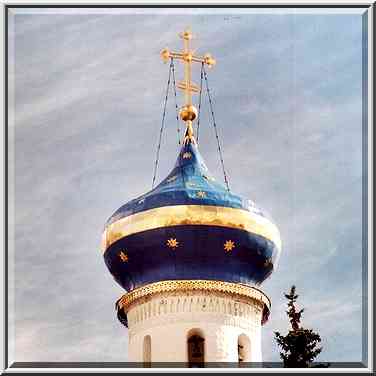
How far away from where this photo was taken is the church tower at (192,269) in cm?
1528

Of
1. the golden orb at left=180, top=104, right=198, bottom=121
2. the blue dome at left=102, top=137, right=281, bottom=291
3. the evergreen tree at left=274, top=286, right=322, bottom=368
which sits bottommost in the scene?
the evergreen tree at left=274, top=286, right=322, bottom=368

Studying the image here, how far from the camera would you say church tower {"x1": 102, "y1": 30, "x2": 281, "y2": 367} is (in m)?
15.3

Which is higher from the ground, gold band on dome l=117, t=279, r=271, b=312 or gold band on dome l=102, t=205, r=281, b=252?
gold band on dome l=102, t=205, r=281, b=252

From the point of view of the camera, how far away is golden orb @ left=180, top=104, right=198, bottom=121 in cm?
1638

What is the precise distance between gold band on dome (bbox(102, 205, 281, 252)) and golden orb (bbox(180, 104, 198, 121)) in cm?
139

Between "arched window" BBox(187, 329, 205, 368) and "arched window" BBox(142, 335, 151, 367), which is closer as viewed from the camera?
"arched window" BBox(187, 329, 205, 368)

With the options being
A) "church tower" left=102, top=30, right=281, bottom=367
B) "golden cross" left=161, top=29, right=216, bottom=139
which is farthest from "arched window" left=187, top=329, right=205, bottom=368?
"golden cross" left=161, top=29, right=216, bottom=139

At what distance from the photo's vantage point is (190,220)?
15.4 metres

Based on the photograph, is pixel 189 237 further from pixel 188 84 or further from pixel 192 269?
pixel 188 84

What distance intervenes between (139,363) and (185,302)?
2.94 ft

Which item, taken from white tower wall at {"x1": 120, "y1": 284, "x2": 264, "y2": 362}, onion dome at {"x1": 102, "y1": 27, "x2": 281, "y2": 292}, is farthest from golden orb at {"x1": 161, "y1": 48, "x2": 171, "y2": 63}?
white tower wall at {"x1": 120, "y1": 284, "x2": 264, "y2": 362}

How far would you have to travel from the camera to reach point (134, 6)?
12.8m

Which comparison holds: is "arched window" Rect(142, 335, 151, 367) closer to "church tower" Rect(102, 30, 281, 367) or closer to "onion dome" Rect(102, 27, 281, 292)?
"church tower" Rect(102, 30, 281, 367)

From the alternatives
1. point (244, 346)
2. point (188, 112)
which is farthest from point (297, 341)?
point (188, 112)
